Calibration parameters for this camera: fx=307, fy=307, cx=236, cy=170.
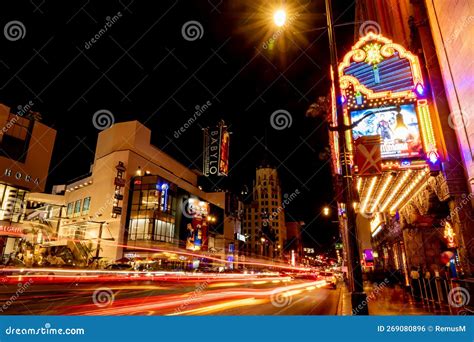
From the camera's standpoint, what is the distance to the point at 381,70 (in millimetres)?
13836

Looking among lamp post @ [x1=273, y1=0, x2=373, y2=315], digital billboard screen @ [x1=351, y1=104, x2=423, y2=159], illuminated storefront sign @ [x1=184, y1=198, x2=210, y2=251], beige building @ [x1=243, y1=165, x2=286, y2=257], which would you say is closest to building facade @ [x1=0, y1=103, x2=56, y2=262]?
illuminated storefront sign @ [x1=184, y1=198, x2=210, y2=251]

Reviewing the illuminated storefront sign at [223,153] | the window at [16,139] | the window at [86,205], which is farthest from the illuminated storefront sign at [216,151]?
the window at [16,139]

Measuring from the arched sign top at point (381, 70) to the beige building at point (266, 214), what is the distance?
4295 inches

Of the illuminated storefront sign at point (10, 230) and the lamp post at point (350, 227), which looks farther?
the illuminated storefront sign at point (10, 230)

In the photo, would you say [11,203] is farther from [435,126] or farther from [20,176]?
[435,126]

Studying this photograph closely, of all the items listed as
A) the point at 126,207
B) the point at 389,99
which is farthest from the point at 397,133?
the point at 126,207

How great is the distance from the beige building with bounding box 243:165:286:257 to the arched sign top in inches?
4295

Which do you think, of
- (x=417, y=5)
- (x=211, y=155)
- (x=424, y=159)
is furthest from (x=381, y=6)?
(x=211, y=155)

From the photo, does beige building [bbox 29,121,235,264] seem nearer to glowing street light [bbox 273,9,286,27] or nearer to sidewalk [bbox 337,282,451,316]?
sidewalk [bbox 337,282,451,316]

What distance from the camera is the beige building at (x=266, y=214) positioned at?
419 ft

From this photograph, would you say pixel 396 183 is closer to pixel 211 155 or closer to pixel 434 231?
pixel 434 231

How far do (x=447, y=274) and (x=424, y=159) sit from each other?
22.8 feet

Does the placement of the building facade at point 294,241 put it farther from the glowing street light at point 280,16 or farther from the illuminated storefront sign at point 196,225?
the glowing street light at point 280,16

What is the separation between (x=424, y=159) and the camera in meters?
11.9
